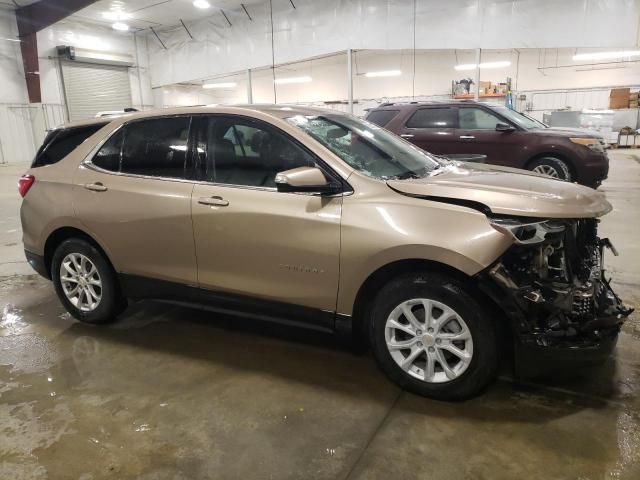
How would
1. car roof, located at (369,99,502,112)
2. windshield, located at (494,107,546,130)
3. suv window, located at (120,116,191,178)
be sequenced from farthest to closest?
car roof, located at (369,99,502,112), windshield, located at (494,107,546,130), suv window, located at (120,116,191,178)

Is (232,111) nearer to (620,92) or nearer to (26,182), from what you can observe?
(26,182)

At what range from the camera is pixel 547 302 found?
84.7 inches

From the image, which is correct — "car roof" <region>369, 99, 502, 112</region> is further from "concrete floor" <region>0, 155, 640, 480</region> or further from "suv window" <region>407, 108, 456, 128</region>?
"concrete floor" <region>0, 155, 640, 480</region>

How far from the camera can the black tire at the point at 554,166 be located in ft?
24.0

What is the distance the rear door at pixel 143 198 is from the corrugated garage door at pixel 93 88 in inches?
646

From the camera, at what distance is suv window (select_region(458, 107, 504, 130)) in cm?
755

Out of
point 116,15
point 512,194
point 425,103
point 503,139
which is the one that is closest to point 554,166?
point 503,139

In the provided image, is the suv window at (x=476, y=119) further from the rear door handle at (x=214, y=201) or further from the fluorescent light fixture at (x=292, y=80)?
the fluorescent light fixture at (x=292, y=80)

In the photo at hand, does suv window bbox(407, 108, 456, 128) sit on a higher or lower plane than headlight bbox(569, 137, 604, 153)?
higher

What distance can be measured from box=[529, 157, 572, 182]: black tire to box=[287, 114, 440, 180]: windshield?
4880mm

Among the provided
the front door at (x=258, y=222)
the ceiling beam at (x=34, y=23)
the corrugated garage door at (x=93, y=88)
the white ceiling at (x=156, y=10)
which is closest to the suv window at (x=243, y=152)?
the front door at (x=258, y=222)

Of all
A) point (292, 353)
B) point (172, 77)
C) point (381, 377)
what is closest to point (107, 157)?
point (292, 353)

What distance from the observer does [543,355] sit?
85.1 inches

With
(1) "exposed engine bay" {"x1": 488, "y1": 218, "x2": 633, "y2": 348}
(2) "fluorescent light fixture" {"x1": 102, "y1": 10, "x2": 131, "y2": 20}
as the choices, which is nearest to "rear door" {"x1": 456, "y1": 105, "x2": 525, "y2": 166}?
(1) "exposed engine bay" {"x1": 488, "y1": 218, "x2": 633, "y2": 348}
